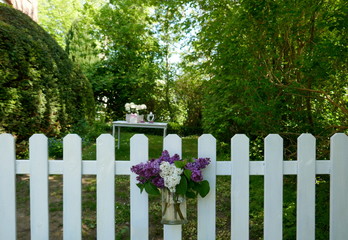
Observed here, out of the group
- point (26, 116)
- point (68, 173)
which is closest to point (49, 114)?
point (26, 116)

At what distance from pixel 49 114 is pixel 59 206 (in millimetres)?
2796

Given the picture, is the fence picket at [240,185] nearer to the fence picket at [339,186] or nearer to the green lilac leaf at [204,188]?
the green lilac leaf at [204,188]

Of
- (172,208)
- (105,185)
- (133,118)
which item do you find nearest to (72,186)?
(105,185)

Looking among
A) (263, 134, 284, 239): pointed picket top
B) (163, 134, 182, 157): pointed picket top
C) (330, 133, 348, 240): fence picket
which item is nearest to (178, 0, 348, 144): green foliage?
(330, 133, 348, 240): fence picket

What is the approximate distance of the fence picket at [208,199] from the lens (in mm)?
1771

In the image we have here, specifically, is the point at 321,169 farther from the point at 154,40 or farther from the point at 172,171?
the point at 154,40

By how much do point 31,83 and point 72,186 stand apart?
3.62m

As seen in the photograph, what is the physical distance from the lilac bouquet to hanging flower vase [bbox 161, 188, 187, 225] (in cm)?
4

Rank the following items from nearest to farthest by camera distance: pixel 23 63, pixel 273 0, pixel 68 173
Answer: pixel 68 173, pixel 273 0, pixel 23 63

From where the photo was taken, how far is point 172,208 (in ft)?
5.56

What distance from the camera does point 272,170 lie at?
70.8 inches

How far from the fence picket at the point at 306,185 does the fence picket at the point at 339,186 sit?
14 centimetres

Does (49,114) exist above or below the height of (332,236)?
above

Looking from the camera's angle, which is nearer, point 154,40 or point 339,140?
point 339,140
